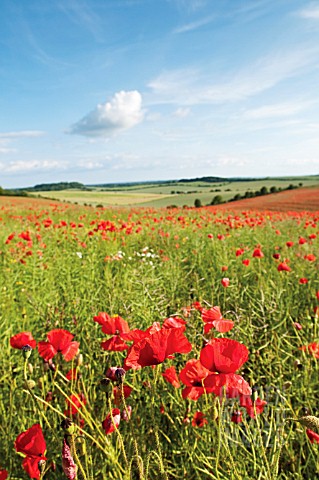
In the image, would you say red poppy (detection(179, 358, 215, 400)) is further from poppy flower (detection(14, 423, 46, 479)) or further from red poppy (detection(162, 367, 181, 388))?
poppy flower (detection(14, 423, 46, 479))

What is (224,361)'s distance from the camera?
916mm

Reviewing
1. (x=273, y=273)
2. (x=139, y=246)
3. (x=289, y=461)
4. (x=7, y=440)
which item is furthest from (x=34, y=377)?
(x=139, y=246)

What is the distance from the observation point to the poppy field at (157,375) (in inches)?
39.5

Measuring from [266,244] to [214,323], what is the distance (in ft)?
14.1

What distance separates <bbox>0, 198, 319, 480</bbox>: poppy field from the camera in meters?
1.00

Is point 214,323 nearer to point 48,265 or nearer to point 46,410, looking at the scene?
point 46,410

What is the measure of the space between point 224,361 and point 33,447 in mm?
556

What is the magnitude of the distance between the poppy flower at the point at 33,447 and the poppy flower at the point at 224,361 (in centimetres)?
46

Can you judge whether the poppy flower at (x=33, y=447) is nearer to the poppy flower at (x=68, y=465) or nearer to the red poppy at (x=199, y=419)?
the poppy flower at (x=68, y=465)

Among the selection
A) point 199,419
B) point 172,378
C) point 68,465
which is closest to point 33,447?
point 68,465

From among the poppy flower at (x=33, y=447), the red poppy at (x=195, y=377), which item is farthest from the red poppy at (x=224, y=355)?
the poppy flower at (x=33, y=447)

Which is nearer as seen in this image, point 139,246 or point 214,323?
point 214,323

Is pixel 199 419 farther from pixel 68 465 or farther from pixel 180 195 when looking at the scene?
pixel 180 195

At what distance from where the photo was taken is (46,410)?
180 centimetres
